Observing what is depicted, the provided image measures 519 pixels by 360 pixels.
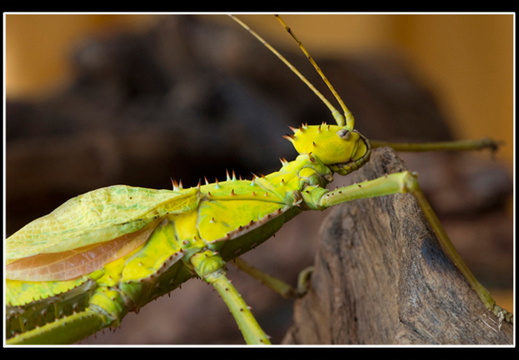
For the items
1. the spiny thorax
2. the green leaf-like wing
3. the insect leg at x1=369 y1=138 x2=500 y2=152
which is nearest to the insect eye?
the spiny thorax

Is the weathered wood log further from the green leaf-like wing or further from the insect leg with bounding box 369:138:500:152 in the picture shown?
the green leaf-like wing

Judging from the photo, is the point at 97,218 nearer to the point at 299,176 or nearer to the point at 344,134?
the point at 299,176

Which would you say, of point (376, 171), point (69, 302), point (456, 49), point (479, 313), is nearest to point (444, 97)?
point (456, 49)

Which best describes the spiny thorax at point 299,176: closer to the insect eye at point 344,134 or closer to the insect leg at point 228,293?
the insect eye at point 344,134

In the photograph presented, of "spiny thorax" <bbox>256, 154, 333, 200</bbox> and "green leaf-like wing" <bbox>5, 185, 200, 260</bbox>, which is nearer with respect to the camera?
"green leaf-like wing" <bbox>5, 185, 200, 260</bbox>

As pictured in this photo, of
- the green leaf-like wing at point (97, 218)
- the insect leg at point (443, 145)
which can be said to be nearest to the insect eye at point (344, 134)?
the insect leg at point (443, 145)

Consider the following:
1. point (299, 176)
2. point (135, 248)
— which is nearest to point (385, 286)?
point (299, 176)

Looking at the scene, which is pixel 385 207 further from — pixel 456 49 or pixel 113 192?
pixel 456 49
